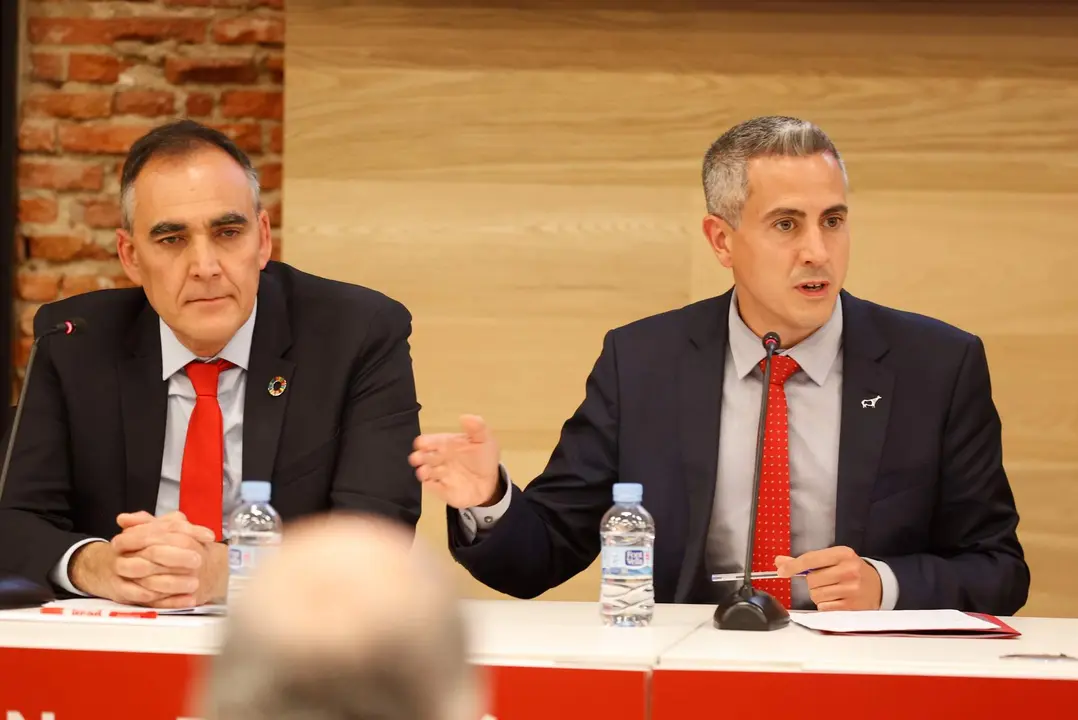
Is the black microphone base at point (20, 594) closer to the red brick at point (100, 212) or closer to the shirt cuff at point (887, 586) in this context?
the shirt cuff at point (887, 586)

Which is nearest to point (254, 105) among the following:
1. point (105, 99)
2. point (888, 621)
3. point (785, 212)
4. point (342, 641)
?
point (105, 99)

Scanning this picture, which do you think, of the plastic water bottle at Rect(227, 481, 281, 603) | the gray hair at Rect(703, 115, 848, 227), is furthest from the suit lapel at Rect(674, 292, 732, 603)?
the plastic water bottle at Rect(227, 481, 281, 603)

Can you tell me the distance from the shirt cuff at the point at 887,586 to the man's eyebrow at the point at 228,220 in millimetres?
1226

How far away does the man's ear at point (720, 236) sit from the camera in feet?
8.20

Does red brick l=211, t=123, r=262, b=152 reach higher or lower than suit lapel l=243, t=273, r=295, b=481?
higher

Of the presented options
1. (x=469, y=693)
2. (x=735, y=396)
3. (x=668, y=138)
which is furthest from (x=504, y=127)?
(x=469, y=693)

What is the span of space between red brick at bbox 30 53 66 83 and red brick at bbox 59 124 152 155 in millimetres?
155

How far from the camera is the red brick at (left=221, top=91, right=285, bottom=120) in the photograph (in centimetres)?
363

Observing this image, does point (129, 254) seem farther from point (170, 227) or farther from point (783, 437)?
point (783, 437)

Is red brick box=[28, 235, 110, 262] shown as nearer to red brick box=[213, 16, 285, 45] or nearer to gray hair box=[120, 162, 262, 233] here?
red brick box=[213, 16, 285, 45]

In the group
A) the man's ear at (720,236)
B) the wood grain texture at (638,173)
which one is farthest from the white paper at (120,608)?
the wood grain texture at (638,173)

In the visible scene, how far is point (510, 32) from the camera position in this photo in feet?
11.1

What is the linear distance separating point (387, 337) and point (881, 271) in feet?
4.73

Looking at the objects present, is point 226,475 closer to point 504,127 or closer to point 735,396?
point 735,396
